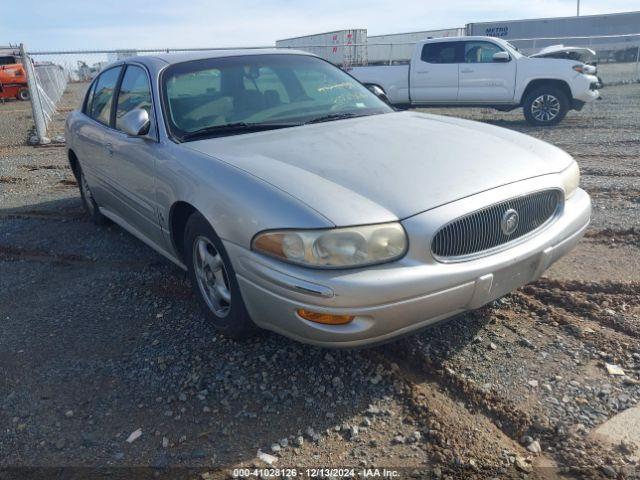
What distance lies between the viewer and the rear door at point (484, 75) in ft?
38.3

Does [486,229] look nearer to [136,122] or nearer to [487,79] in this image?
[136,122]

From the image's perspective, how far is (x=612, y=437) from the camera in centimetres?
238

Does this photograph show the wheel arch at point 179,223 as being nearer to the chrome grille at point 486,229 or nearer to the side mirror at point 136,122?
the side mirror at point 136,122

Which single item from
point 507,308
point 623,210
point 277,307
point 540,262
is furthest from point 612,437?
point 623,210

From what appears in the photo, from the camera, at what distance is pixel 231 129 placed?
359 centimetres

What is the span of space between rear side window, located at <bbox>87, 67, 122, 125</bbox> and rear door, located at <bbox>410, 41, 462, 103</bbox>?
868cm

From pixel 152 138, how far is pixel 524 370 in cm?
265

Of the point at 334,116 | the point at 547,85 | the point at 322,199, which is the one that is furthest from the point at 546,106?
the point at 322,199

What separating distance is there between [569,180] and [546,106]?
904cm

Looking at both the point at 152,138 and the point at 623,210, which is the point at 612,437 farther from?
the point at 623,210

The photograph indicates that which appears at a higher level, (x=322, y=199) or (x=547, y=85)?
(x=547, y=85)

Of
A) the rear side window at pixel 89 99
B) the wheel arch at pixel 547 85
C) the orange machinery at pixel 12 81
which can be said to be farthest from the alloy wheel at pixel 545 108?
the orange machinery at pixel 12 81

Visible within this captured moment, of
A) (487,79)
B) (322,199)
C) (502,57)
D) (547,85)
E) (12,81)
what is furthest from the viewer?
(12,81)

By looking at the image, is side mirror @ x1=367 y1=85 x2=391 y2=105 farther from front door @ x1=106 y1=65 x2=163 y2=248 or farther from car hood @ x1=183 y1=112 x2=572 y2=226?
front door @ x1=106 y1=65 x2=163 y2=248
